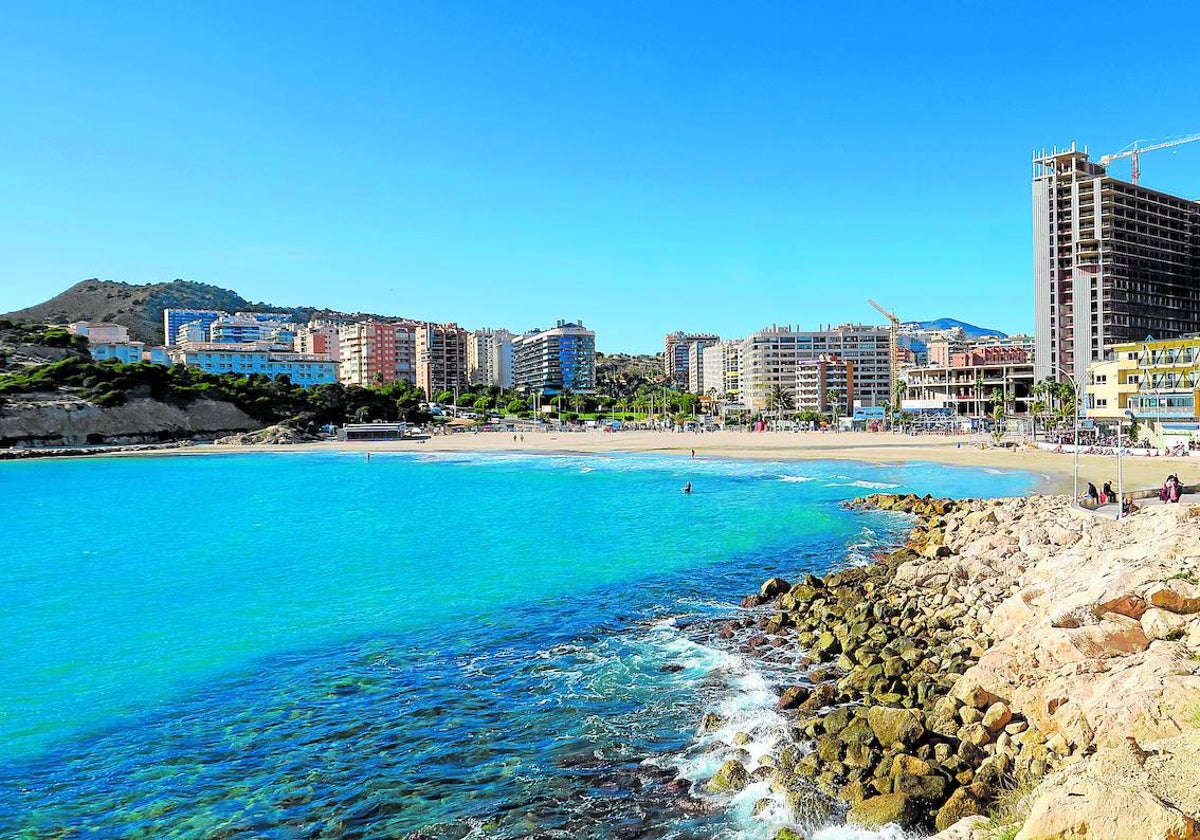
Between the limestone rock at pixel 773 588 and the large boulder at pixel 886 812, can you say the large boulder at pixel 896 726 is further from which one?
the limestone rock at pixel 773 588

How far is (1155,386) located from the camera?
202 ft

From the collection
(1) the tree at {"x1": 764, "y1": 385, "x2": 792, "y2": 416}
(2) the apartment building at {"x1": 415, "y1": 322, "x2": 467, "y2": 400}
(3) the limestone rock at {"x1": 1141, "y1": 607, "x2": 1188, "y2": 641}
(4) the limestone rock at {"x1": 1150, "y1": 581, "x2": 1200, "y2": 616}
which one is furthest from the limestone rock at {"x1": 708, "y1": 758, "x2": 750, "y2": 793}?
(2) the apartment building at {"x1": 415, "y1": 322, "x2": 467, "y2": 400}

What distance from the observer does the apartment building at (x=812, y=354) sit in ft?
545

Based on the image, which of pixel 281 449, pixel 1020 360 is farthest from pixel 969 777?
pixel 1020 360

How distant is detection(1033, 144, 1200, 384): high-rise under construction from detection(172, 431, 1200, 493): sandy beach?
113ft

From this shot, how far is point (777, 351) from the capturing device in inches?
6698

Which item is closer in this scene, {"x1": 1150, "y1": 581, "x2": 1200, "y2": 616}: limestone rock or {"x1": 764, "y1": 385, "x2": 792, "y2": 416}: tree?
{"x1": 1150, "y1": 581, "x2": 1200, "y2": 616}: limestone rock

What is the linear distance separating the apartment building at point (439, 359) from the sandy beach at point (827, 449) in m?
66.0

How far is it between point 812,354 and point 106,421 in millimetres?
132177

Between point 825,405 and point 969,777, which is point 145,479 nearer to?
point 969,777

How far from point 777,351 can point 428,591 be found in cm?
15292

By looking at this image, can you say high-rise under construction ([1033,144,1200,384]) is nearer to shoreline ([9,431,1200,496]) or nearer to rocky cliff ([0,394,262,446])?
shoreline ([9,431,1200,496])

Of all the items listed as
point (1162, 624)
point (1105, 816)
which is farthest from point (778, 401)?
point (1105, 816)

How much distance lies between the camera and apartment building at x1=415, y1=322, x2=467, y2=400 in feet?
625
